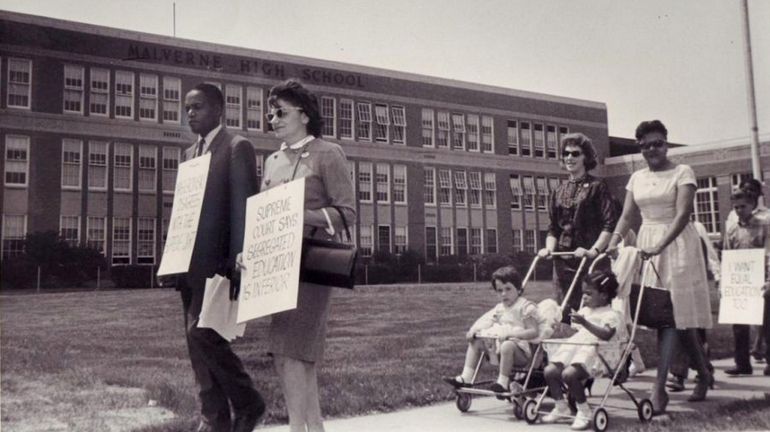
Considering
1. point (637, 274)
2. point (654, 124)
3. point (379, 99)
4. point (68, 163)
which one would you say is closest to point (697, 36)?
point (654, 124)

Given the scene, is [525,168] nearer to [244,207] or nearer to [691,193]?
[691,193]

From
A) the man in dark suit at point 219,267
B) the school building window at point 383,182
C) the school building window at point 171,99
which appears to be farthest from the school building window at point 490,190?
the man in dark suit at point 219,267

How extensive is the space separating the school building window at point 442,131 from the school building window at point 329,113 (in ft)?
4.25

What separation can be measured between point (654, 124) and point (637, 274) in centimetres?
101

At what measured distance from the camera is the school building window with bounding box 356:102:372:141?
8898mm

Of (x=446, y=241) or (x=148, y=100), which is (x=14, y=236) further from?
(x=446, y=241)

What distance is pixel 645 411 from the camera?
412 centimetres

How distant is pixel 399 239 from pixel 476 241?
0.93m

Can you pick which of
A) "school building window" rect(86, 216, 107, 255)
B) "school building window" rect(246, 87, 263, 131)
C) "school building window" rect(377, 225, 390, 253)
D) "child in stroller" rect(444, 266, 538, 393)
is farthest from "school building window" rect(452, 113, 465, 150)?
"school building window" rect(86, 216, 107, 255)

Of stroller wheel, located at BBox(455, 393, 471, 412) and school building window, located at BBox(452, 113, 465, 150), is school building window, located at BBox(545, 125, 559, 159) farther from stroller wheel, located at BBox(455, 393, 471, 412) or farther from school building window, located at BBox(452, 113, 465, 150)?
stroller wheel, located at BBox(455, 393, 471, 412)

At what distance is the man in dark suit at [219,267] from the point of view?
3400mm

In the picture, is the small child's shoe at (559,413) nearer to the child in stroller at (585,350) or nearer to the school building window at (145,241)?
the child in stroller at (585,350)

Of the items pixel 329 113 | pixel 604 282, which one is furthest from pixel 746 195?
pixel 329 113

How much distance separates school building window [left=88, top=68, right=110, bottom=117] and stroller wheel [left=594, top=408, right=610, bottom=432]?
17.2 ft
